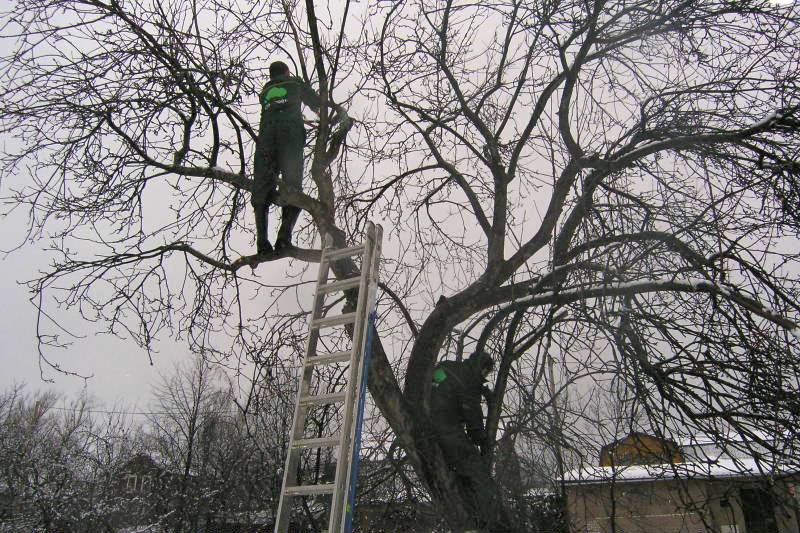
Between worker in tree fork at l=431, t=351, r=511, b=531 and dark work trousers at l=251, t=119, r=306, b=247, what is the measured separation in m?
1.98

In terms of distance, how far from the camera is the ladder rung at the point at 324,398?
10.2 ft

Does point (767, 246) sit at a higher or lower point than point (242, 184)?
lower

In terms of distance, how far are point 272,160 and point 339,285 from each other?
5.85ft

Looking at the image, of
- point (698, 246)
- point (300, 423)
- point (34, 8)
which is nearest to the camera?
point (300, 423)

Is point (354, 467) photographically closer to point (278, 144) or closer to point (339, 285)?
point (339, 285)

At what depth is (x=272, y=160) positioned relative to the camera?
4.91 metres

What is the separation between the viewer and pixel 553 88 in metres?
5.47

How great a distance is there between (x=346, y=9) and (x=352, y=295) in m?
2.63

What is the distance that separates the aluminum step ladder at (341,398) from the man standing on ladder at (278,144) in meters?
1.32

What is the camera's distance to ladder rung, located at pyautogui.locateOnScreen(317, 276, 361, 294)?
344 centimetres

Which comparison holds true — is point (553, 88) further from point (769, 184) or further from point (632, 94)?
point (769, 184)

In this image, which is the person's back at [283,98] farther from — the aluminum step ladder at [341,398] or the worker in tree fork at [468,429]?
the worker in tree fork at [468,429]

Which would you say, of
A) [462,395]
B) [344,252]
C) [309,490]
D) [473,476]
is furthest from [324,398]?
[462,395]

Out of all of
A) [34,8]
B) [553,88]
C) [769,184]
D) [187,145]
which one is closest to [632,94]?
[553,88]
